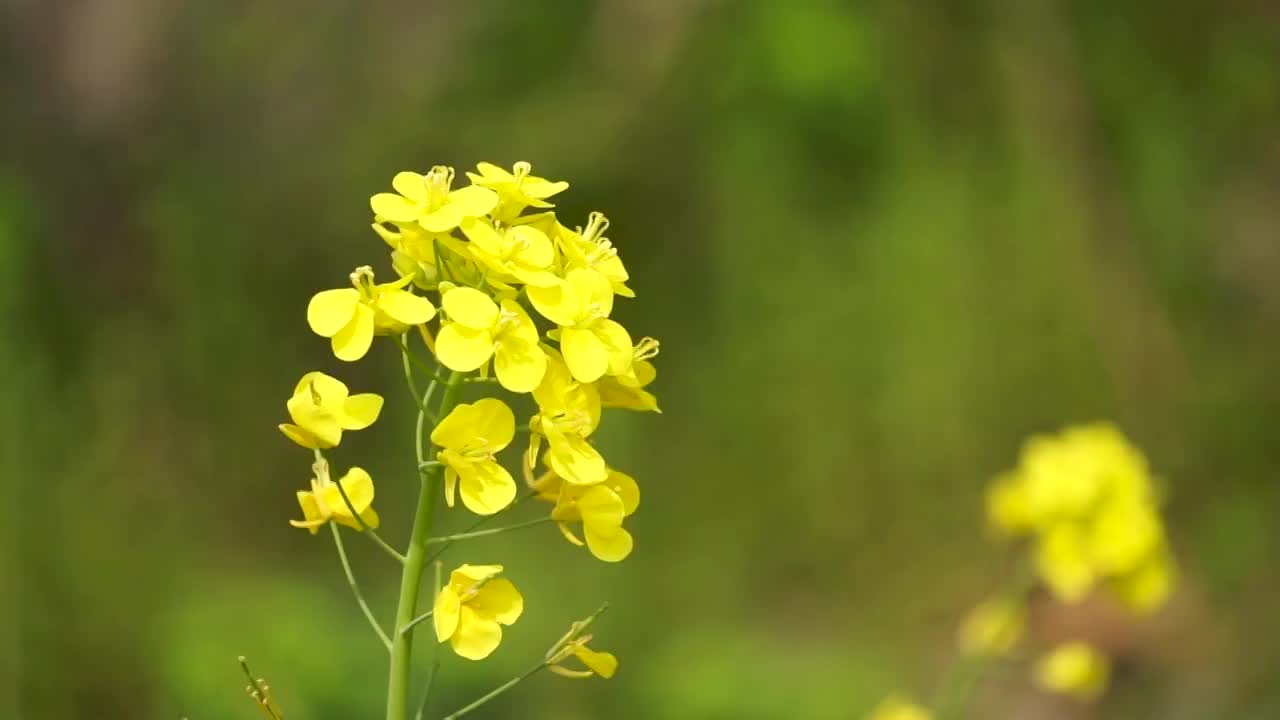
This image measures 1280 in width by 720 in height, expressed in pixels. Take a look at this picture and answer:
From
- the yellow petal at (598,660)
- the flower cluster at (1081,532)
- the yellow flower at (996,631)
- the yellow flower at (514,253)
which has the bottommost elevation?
the yellow petal at (598,660)

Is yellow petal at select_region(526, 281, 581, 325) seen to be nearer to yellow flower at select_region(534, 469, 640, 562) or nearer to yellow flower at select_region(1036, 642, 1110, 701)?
yellow flower at select_region(534, 469, 640, 562)

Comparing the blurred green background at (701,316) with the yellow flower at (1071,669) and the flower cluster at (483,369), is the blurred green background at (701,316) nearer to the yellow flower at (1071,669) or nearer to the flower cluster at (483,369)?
the yellow flower at (1071,669)

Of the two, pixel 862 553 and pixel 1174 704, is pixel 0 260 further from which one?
pixel 1174 704

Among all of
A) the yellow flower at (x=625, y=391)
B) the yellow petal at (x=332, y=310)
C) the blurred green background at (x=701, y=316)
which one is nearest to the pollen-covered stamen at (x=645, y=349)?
the yellow flower at (x=625, y=391)

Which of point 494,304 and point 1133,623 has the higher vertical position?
point 1133,623

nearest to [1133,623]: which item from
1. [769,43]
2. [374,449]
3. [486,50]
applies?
[769,43]

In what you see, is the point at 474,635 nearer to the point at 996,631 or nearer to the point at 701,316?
the point at 996,631
